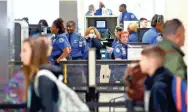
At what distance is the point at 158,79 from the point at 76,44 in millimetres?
5560

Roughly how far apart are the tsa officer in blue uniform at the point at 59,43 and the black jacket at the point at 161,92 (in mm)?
4647

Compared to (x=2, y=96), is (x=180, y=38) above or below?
above

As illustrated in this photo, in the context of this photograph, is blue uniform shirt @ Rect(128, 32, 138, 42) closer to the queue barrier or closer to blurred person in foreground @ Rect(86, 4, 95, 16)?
the queue barrier

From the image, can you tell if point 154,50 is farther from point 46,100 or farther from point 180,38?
point 46,100

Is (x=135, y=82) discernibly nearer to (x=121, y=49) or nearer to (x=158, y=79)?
(x=158, y=79)

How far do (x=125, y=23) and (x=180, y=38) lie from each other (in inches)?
392

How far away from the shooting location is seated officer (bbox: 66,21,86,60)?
8859 millimetres

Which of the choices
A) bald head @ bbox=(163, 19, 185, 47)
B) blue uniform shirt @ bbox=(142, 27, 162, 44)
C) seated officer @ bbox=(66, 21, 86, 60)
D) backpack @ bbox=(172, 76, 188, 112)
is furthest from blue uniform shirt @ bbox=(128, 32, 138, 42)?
backpack @ bbox=(172, 76, 188, 112)

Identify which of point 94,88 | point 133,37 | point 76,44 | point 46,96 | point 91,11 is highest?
point 91,11

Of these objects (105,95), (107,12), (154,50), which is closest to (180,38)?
(154,50)

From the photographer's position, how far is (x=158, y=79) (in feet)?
11.3

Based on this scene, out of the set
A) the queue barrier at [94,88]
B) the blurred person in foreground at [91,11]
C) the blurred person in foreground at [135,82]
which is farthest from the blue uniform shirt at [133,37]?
the blurred person in foreground at [135,82]

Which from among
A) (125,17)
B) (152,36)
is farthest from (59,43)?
(125,17)

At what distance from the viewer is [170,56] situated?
12.5 feet
